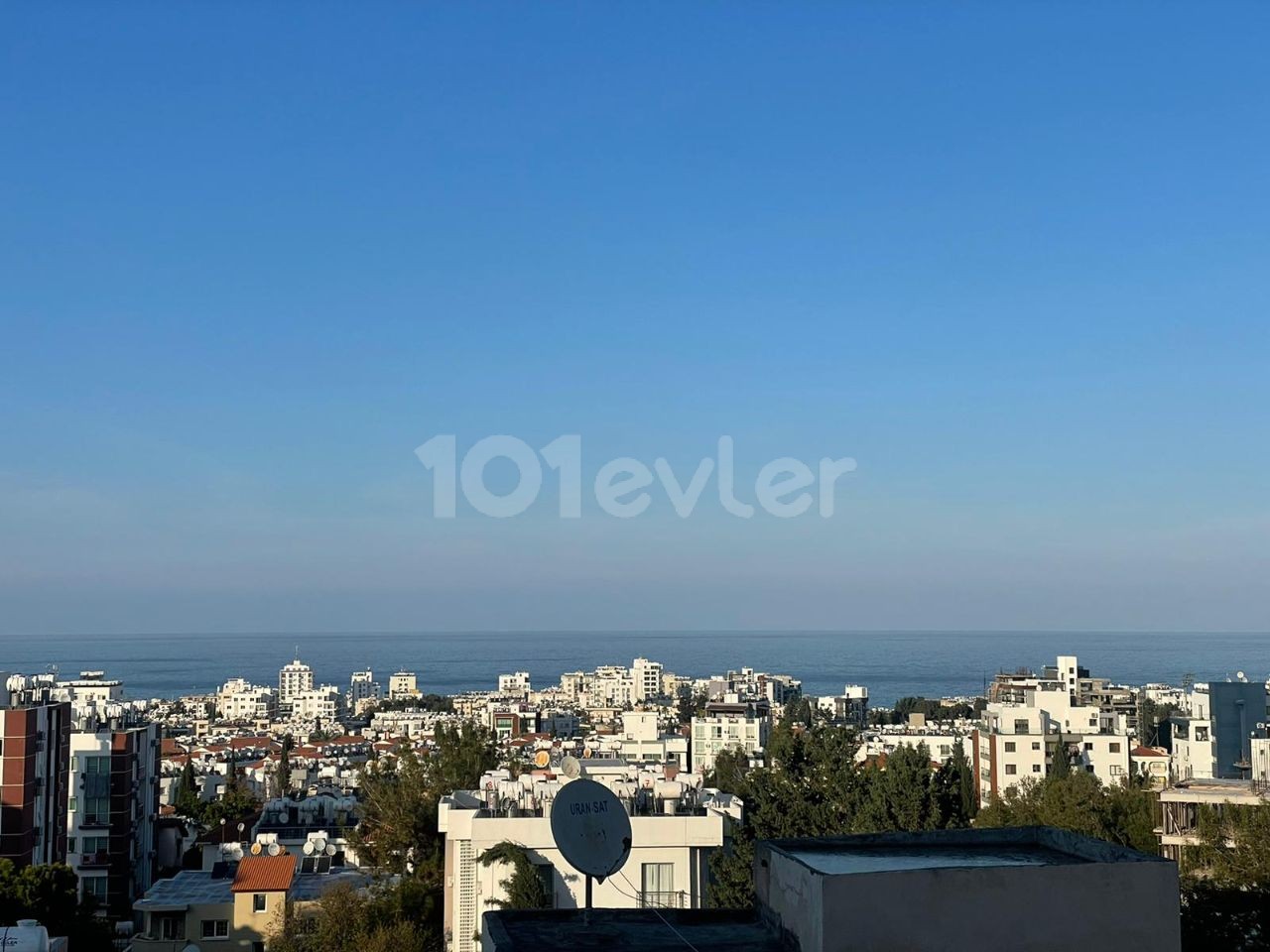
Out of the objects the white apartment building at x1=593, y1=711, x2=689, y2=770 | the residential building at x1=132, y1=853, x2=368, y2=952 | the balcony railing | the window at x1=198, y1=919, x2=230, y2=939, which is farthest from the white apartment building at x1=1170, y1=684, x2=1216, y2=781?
the window at x1=198, y1=919, x2=230, y2=939

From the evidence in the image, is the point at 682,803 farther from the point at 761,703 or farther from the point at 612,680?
the point at 612,680

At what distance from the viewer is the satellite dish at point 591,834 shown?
7762mm

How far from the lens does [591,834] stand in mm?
7871

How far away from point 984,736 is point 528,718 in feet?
183

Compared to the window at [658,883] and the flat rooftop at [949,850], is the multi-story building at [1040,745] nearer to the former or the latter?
the window at [658,883]

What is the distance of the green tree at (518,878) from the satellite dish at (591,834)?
11.0m

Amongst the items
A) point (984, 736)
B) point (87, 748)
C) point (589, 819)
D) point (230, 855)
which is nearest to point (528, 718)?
point (984, 736)

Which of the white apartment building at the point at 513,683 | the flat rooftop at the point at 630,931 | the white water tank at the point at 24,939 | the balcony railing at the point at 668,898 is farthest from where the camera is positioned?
the white apartment building at the point at 513,683

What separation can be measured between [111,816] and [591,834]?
113 ft

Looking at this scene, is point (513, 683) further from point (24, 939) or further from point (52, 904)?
point (24, 939)

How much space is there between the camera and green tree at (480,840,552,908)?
60.3 ft

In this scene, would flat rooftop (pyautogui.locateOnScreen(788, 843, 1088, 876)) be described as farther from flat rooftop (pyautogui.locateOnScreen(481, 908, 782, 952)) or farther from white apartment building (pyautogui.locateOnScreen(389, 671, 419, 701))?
white apartment building (pyautogui.locateOnScreen(389, 671, 419, 701))

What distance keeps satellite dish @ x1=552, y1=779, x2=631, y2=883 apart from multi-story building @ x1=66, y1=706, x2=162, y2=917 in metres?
31.2

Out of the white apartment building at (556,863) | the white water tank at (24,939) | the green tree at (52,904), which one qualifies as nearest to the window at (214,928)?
the green tree at (52,904)
